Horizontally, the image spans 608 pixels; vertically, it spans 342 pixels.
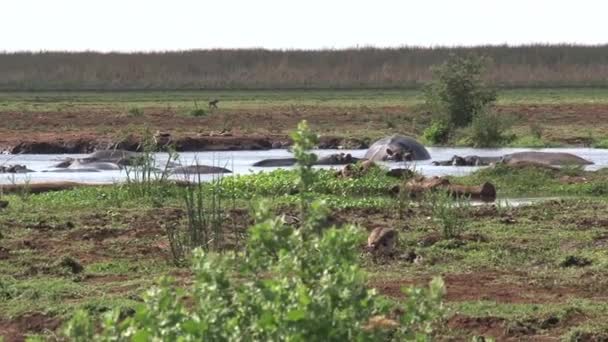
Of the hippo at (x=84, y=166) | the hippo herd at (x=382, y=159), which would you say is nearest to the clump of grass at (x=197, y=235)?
the hippo herd at (x=382, y=159)

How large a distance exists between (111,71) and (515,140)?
29189mm

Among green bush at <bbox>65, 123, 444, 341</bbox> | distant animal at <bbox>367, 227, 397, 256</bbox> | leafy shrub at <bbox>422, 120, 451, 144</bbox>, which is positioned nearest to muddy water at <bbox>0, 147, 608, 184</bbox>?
leafy shrub at <bbox>422, 120, 451, 144</bbox>

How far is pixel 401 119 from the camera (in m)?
34.9

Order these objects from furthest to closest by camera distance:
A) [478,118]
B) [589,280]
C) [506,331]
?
[478,118] < [589,280] < [506,331]

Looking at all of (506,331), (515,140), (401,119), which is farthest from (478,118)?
(506,331)

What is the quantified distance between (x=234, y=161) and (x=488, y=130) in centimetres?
523

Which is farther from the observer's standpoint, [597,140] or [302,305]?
[597,140]

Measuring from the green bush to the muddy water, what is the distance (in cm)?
1439

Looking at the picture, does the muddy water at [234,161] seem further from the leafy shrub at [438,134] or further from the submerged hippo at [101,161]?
the leafy shrub at [438,134]

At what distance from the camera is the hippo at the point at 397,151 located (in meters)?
24.0

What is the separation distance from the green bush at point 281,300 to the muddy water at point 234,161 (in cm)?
1439

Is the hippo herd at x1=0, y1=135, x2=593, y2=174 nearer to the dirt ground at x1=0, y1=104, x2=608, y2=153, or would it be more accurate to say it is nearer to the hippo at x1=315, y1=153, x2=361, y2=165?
the hippo at x1=315, y1=153, x2=361, y2=165

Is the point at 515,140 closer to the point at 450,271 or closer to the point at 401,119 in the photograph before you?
the point at 401,119

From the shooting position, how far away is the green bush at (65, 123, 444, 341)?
15.8 ft
